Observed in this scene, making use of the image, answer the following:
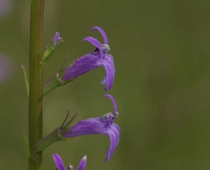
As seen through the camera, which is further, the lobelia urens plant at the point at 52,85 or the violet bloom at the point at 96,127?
the violet bloom at the point at 96,127

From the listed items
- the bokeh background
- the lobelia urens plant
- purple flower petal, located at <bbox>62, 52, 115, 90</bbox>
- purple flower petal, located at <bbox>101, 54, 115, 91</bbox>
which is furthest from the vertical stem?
the bokeh background

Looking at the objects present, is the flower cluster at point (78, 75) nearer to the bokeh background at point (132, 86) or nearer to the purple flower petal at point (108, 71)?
the purple flower petal at point (108, 71)

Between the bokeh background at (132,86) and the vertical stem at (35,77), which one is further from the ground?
the vertical stem at (35,77)

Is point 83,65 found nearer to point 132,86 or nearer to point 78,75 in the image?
point 78,75

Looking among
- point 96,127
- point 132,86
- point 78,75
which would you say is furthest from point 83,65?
point 132,86

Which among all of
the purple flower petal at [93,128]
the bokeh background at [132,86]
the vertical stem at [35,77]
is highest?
the vertical stem at [35,77]

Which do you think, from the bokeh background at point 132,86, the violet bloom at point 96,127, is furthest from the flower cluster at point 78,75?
the bokeh background at point 132,86

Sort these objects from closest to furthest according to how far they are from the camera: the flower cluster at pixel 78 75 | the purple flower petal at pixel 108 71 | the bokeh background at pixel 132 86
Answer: the purple flower petal at pixel 108 71
the flower cluster at pixel 78 75
the bokeh background at pixel 132 86

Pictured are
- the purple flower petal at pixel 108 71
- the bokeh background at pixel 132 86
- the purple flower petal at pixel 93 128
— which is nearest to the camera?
the purple flower petal at pixel 108 71
